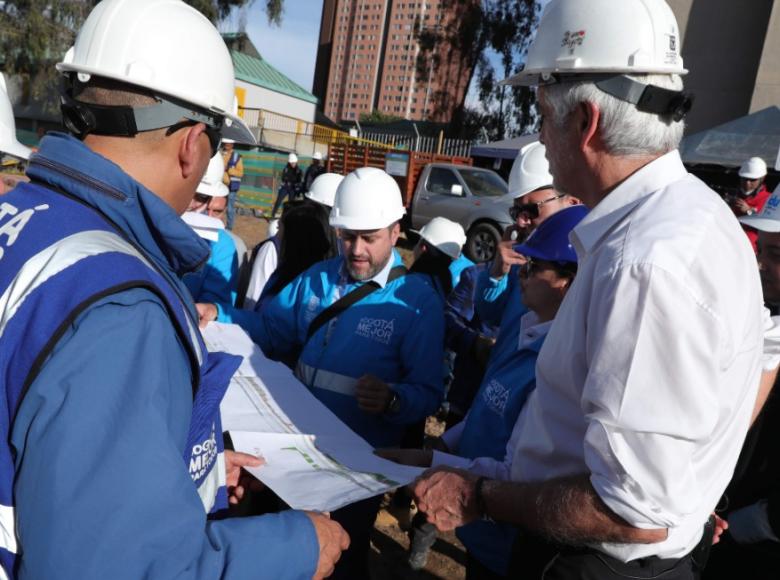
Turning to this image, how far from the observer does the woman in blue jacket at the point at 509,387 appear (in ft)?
6.82

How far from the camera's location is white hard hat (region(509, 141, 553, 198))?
136 inches

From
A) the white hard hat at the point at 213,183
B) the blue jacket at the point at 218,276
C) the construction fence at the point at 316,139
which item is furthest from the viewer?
the construction fence at the point at 316,139

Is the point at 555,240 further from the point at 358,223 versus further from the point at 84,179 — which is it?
the point at 84,179

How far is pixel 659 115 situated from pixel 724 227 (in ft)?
1.05

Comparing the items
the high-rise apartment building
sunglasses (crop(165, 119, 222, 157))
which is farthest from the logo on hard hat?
the high-rise apartment building

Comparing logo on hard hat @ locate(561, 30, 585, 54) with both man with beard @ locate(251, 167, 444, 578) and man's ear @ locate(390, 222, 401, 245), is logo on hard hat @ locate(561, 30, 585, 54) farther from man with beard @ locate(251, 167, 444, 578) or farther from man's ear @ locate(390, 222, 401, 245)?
man's ear @ locate(390, 222, 401, 245)

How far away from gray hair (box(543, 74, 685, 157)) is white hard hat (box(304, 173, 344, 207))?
9.84 feet

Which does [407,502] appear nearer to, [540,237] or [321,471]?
[321,471]

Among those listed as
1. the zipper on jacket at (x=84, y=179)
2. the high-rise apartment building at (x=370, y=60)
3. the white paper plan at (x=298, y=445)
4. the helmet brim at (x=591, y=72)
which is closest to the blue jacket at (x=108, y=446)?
the zipper on jacket at (x=84, y=179)

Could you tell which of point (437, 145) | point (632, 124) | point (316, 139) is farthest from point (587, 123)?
point (316, 139)

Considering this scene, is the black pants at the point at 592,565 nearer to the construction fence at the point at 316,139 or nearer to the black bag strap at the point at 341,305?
the black bag strap at the point at 341,305

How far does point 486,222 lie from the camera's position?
1289 cm

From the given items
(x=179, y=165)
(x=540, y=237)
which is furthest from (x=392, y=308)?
(x=179, y=165)

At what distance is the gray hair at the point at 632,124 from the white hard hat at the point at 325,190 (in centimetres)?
300
